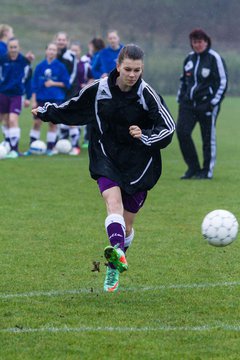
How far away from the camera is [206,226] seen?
23.0 feet

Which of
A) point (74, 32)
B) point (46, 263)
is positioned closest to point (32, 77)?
point (46, 263)

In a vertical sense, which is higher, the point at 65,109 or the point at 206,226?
the point at 65,109

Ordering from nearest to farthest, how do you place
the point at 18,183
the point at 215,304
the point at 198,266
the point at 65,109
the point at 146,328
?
the point at 146,328
the point at 215,304
the point at 65,109
the point at 198,266
the point at 18,183

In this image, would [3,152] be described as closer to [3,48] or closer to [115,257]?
[3,48]

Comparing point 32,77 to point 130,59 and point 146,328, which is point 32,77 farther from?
point 146,328

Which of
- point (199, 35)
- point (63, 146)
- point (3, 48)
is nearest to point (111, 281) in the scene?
point (199, 35)

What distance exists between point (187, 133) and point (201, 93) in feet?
2.11

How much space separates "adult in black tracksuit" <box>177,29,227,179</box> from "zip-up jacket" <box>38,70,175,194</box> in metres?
6.74

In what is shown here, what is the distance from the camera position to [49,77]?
16.8 metres

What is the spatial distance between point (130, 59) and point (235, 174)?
347 inches

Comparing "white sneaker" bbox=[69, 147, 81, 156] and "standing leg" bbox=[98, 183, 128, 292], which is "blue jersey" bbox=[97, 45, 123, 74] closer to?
"white sneaker" bbox=[69, 147, 81, 156]

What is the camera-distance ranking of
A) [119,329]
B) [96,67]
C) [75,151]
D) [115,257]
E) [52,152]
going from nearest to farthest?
[119,329]
[115,257]
[96,67]
[52,152]
[75,151]

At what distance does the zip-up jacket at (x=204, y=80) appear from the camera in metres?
13.6

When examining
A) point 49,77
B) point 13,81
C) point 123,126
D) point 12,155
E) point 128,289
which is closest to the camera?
point 123,126
